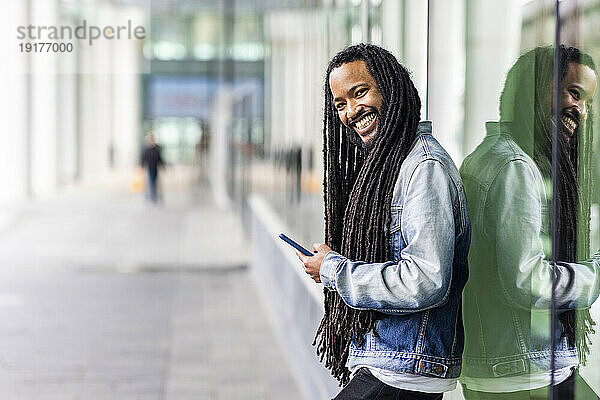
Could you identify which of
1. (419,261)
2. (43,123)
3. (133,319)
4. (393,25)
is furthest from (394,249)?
(43,123)

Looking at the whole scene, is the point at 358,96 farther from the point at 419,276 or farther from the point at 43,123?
the point at 43,123

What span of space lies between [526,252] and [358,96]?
629mm

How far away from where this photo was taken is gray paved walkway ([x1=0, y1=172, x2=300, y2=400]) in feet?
21.4

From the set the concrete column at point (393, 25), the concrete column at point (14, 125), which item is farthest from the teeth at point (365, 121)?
the concrete column at point (14, 125)

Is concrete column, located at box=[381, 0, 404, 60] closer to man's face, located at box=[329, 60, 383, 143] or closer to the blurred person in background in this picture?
man's face, located at box=[329, 60, 383, 143]

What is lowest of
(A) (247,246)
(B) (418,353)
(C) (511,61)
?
(A) (247,246)

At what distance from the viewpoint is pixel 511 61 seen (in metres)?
3.16

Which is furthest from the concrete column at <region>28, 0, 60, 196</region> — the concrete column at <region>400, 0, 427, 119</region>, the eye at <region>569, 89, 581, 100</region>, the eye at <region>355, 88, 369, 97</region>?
the eye at <region>569, 89, 581, 100</region>

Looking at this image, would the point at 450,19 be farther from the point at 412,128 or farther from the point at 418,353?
the point at 418,353

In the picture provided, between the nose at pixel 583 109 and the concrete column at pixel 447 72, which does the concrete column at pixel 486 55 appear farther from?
the nose at pixel 583 109

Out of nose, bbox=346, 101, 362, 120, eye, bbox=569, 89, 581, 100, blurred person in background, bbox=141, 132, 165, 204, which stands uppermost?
eye, bbox=569, 89, 581, 100

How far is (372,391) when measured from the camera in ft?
8.86

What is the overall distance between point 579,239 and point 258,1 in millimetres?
A: 11786

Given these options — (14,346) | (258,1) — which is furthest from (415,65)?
(258,1)
